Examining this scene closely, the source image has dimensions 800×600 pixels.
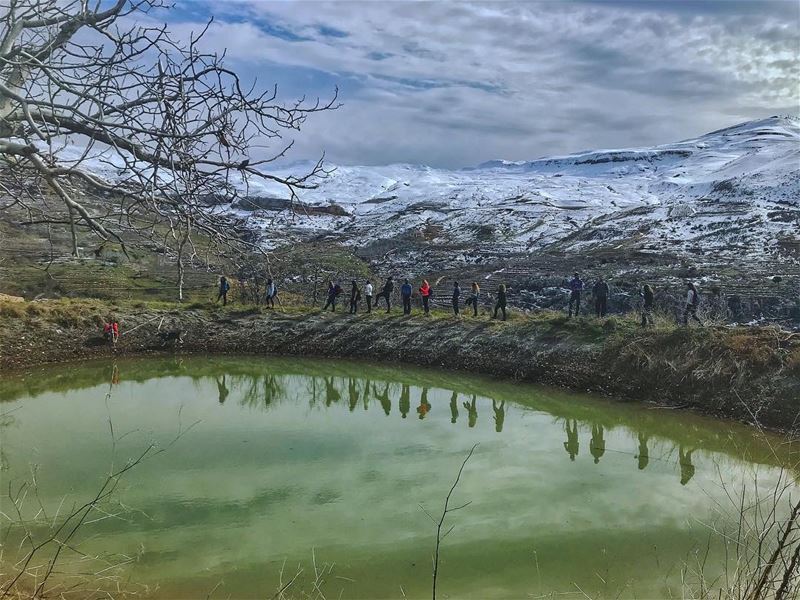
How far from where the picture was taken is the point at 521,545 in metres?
6.50

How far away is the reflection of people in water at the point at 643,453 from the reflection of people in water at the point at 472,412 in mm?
3064

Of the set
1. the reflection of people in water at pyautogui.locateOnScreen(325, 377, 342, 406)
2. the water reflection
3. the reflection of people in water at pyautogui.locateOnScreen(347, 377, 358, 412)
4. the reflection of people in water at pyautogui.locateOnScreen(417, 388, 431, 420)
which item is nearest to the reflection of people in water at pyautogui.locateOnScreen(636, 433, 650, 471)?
the water reflection

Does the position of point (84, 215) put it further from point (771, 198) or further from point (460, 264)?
point (771, 198)

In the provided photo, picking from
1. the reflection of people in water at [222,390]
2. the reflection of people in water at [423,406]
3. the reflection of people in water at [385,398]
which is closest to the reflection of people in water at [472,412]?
the reflection of people in water at [423,406]

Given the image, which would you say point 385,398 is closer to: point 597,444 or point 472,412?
point 472,412

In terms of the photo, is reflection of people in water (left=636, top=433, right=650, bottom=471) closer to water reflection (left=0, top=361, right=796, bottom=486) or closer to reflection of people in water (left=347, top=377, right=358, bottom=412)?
water reflection (left=0, top=361, right=796, bottom=486)

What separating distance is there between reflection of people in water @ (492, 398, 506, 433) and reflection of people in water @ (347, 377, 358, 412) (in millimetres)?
3104

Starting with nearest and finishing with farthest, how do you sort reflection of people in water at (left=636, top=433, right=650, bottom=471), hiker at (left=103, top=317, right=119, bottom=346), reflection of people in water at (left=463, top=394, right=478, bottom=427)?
1. reflection of people in water at (left=636, top=433, right=650, bottom=471)
2. reflection of people in water at (left=463, top=394, right=478, bottom=427)
3. hiker at (left=103, top=317, right=119, bottom=346)

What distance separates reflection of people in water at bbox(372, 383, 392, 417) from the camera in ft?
42.5

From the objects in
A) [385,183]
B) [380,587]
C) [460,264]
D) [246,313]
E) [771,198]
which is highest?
[385,183]

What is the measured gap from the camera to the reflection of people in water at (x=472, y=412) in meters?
11.8

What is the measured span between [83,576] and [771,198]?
6979cm

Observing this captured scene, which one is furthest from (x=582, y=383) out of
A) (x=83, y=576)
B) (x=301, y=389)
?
(x=83, y=576)

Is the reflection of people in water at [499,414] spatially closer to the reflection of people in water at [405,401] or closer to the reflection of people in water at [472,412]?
the reflection of people in water at [472,412]
